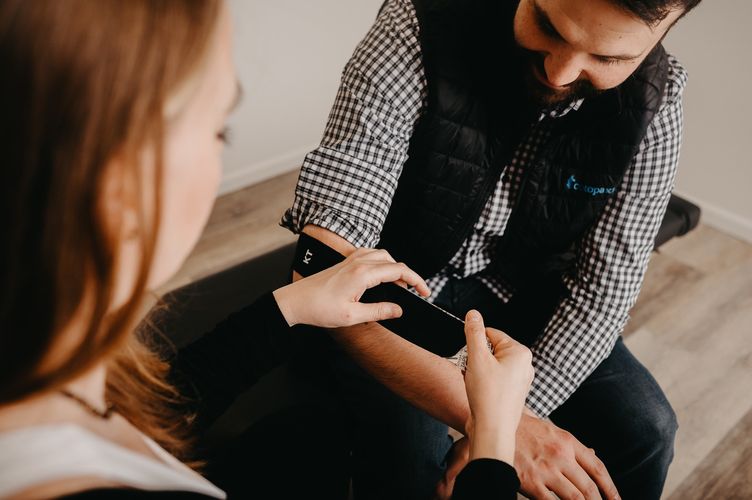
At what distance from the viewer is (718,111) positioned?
2.42m

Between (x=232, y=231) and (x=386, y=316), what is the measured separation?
4.82 feet

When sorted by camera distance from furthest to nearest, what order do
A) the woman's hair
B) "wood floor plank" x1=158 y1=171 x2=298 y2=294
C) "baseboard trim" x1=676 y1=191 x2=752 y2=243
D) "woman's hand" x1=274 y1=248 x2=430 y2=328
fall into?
"baseboard trim" x1=676 y1=191 x2=752 y2=243
"wood floor plank" x1=158 y1=171 x2=298 y2=294
"woman's hand" x1=274 y1=248 x2=430 y2=328
the woman's hair

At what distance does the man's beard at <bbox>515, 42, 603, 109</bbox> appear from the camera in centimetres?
114

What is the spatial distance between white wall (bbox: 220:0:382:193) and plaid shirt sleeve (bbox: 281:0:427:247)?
125 centimetres

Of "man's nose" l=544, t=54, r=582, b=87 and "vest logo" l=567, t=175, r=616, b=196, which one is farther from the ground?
"man's nose" l=544, t=54, r=582, b=87

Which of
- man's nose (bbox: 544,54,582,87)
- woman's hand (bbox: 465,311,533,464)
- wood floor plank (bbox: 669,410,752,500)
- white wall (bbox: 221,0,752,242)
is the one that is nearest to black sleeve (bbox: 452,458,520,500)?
woman's hand (bbox: 465,311,533,464)

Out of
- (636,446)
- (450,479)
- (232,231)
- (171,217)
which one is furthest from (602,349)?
(232,231)

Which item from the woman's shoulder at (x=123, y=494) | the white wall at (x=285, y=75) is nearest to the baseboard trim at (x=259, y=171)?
the white wall at (x=285, y=75)

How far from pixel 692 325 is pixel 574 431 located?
1.12m

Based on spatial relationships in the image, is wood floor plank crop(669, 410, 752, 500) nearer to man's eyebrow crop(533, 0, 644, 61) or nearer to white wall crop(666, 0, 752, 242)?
white wall crop(666, 0, 752, 242)

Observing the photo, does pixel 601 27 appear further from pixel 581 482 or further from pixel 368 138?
pixel 581 482

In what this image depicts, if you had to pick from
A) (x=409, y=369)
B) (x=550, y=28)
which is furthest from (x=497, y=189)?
(x=409, y=369)

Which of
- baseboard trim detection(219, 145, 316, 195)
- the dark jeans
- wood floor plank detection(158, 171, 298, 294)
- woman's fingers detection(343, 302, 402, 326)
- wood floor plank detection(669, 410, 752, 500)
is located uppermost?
woman's fingers detection(343, 302, 402, 326)

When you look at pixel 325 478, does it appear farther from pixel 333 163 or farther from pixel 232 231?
pixel 232 231
